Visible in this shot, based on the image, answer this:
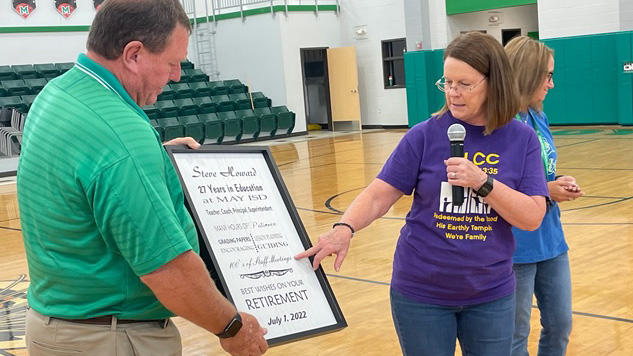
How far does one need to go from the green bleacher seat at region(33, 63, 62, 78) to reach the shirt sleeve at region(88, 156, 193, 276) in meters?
16.6

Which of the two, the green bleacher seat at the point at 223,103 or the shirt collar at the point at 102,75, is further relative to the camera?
the green bleacher seat at the point at 223,103

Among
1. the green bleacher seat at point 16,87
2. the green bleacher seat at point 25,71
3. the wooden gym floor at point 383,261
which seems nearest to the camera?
the wooden gym floor at point 383,261

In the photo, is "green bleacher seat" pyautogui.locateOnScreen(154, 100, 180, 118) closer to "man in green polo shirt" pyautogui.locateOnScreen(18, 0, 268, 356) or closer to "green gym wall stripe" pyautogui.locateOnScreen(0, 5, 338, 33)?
"green gym wall stripe" pyautogui.locateOnScreen(0, 5, 338, 33)

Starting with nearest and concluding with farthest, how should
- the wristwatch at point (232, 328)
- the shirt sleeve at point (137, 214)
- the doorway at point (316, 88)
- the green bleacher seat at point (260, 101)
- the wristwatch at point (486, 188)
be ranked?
the shirt sleeve at point (137, 214), the wristwatch at point (232, 328), the wristwatch at point (486, 188), the green bleacher seat at point (260, 101), the doorway at point (316, 88)

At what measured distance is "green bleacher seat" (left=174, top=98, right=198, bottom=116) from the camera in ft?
58.6

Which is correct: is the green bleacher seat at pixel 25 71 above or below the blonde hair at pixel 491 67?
above

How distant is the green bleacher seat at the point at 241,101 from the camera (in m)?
18.9

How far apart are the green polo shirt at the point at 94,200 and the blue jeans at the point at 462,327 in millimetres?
789

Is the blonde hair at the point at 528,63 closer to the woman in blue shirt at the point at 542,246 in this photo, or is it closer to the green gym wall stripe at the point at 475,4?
the woman in blue shirt at the point at 542,246

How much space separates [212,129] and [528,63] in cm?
1484

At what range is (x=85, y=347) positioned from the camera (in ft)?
5.99

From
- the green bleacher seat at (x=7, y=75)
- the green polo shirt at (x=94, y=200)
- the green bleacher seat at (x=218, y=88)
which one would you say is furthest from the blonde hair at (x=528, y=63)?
the green bleacher seat at (x=218, y=88)

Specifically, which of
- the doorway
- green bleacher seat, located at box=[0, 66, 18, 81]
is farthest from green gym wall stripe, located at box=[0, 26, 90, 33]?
the doorway

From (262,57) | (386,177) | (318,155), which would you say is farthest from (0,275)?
(262,57)
